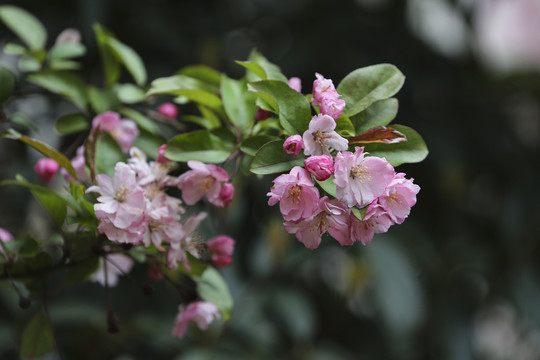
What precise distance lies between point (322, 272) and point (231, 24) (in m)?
0.73

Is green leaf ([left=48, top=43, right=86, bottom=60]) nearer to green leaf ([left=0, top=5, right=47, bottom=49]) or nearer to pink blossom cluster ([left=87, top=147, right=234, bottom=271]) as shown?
green leaf ([left=0, top=5, right=47, bottom=49])

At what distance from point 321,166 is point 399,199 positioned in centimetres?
8

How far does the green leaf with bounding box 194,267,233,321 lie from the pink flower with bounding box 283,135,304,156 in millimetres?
210

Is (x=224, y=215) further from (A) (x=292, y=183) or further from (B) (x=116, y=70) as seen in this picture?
(A) (x=292, y=183)

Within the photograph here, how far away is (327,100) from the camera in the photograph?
465mm

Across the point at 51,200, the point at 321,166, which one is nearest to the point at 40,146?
the point at 51,200

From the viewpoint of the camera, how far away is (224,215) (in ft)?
4.41

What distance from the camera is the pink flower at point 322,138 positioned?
449 millimetres

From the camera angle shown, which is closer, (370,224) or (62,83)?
(370,224)

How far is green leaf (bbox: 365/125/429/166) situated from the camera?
484 mm

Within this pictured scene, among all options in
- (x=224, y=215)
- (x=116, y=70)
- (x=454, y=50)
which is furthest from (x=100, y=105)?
(x=454, y=50)

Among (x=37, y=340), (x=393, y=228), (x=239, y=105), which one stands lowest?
(x=393, y=228)

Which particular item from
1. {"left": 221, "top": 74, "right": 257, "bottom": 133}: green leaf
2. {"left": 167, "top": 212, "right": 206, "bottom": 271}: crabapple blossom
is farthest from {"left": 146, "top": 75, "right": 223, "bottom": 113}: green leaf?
{"left": 167, "top": 212, "right": 206, "bottom": 271}: crabapple blossom

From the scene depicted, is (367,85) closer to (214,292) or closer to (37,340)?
(214,292)
